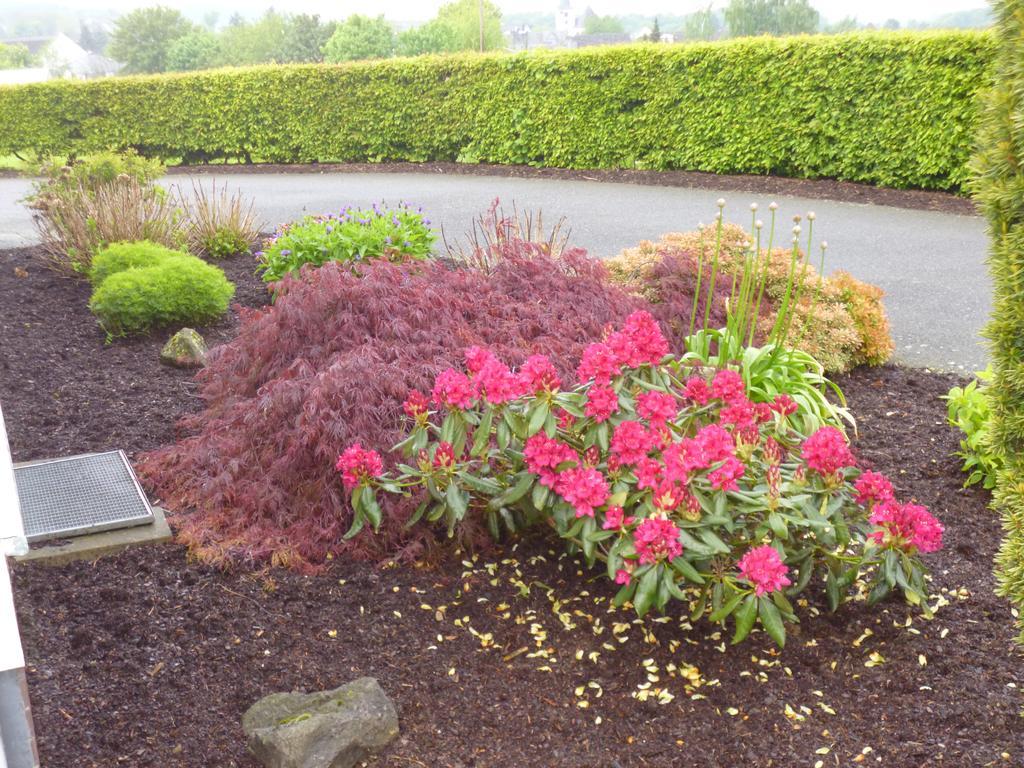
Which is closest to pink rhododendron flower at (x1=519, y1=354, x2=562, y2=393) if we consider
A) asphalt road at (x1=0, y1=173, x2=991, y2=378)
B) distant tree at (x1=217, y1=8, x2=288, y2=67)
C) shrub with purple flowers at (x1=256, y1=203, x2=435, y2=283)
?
shrub with purple flowers at (x1=256, y1=203, x2=435, y2=283)

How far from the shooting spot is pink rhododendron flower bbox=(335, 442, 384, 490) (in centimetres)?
286

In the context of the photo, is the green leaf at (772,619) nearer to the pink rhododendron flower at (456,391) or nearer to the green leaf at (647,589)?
the green leaf at (647,589)

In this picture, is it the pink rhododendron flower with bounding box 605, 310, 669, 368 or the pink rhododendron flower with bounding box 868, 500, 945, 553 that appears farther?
the pink rhododendron flower with bounding box 605, 310, 669, 368

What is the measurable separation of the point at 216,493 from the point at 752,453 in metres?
1.92

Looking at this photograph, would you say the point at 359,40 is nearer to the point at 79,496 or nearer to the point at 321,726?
the point at 79,496

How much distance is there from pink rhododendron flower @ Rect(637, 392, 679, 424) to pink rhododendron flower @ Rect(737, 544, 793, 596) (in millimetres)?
493

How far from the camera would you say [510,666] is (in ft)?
8.48

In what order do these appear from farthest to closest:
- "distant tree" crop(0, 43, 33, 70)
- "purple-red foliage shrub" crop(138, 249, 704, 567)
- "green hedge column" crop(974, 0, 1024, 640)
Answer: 1. "distant tree" crop(0, 43, 33, 70)
2. "purple-red foliage shrub" crop(138, 249, 704, 567)
3. "green hedge column" crop(974, 0, 1024, 640)

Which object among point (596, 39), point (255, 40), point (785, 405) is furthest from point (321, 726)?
point (596, 39)

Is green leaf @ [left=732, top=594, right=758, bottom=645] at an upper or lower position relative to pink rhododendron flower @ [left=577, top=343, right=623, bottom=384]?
lower

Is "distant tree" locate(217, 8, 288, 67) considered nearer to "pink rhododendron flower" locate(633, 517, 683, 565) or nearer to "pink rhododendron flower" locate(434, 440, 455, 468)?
"pink rhododendron flower" locate(434, 440, 455, 468)

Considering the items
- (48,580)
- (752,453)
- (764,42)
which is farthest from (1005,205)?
(764,42)

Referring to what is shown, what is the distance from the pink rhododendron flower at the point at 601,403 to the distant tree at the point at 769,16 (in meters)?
65.7

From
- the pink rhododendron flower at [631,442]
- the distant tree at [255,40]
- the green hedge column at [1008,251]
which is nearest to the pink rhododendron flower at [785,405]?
the pink rhododendron flower at [631,442]
